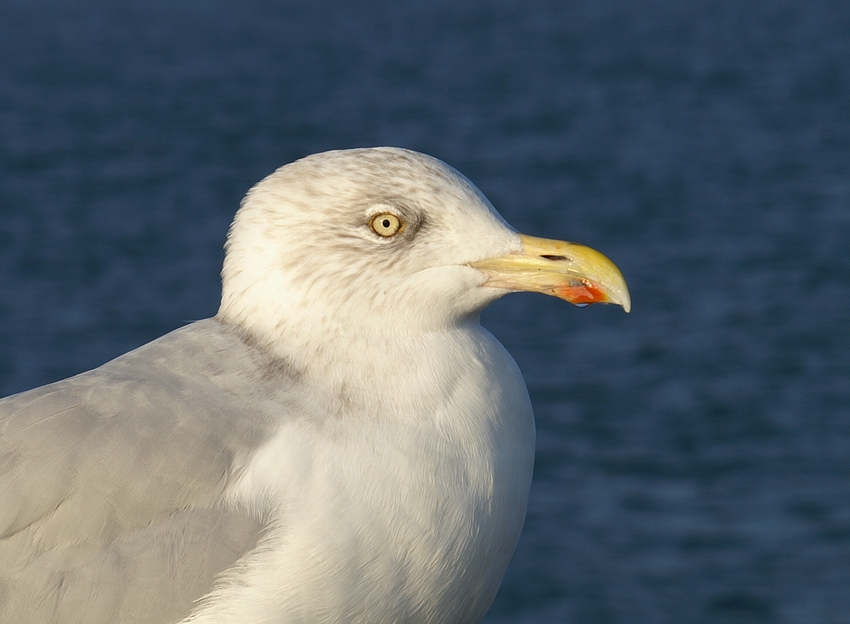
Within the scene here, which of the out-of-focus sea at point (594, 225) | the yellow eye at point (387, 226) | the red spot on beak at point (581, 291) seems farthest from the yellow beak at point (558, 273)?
the out-of-focus sea at point (594, 225)

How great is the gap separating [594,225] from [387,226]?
23.4 metres

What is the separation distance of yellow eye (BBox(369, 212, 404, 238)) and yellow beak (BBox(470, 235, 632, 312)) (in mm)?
254

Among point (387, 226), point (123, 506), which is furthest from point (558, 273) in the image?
point (123, 506)

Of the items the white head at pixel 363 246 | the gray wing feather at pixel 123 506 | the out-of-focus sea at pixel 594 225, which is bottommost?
the out-of-focus sea at pixel 594 225

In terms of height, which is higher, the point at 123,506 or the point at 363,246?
the point at 363,246

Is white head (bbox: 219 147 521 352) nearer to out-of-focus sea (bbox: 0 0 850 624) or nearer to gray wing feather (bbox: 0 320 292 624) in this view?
gray wing feather (bbox: 0 320 292 624)

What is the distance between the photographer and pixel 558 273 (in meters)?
3.90

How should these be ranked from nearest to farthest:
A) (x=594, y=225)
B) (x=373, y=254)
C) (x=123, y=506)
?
(x=123, y=506) < (x=373, y=254) < (x=594, y=225)

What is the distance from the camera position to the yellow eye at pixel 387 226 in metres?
3.85

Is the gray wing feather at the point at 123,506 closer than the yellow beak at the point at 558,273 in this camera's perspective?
Yes

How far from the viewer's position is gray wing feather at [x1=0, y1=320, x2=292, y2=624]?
3.46m

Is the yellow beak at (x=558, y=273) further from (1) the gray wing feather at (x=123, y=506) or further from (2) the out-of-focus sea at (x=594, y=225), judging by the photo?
(2) the out-of-focus sea at (x=594, y=225)

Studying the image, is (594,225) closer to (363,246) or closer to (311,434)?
(363,246)

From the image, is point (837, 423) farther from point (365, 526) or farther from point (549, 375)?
point (365, 526)
